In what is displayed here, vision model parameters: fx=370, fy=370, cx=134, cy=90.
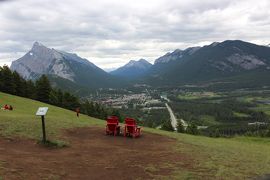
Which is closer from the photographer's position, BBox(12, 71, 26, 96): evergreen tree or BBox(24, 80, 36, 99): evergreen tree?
BBox(12, 71, 26, 96): evergreen tree

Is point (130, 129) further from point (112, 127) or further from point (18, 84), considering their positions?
point (18, 84)

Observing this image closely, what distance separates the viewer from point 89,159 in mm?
20812

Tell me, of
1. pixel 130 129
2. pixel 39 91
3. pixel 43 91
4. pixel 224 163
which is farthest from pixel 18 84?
pixel 224 163

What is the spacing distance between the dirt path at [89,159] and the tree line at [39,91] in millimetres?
59108

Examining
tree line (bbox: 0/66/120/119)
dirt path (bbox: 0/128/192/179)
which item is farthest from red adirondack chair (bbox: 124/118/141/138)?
tree line (bbox: 0/66/120/119)

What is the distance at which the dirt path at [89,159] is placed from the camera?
→ 17422 mm

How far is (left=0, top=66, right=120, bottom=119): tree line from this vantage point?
82.4 metres

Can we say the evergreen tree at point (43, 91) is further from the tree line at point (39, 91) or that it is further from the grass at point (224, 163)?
the grass at point (224, 163)

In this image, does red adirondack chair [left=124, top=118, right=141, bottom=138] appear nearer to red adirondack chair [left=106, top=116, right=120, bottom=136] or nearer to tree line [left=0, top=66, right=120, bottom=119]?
red adirondack chair [left=106, top=116, right=120, bottom=136]

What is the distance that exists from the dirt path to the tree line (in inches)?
2327

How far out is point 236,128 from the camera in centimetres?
19512

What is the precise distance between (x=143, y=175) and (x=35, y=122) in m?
15.9

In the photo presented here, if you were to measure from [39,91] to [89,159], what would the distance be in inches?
2778

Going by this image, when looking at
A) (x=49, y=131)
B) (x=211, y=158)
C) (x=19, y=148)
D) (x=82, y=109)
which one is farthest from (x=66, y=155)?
(x=82, y=109)
